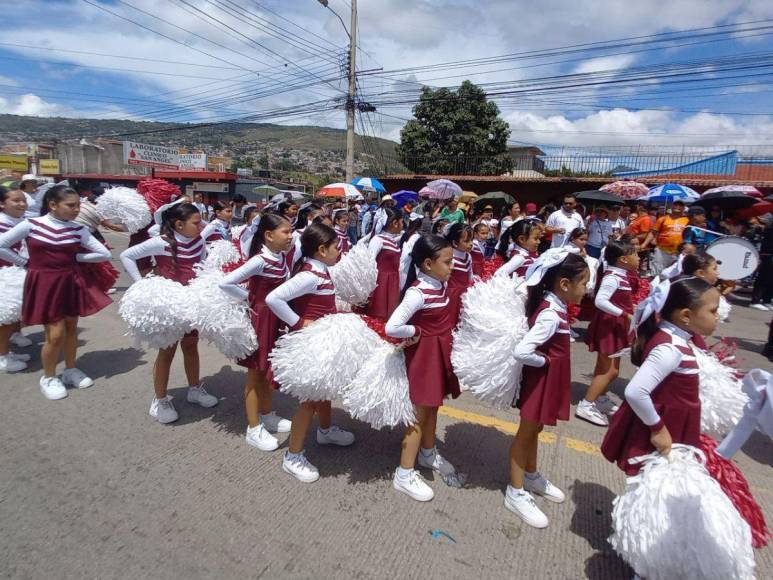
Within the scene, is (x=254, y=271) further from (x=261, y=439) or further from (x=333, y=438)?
(x=333, y=438)

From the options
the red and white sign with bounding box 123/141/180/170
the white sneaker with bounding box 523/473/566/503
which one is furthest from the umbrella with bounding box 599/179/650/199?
Result: the red and white sign with bounding box 123/141/180/170

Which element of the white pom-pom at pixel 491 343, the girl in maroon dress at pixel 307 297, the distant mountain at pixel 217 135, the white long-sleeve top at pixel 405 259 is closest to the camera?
the white pom-pom at pixel 491 343

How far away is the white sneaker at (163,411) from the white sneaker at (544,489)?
8.65ft

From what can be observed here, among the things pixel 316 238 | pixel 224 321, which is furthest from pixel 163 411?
pixel 316 238

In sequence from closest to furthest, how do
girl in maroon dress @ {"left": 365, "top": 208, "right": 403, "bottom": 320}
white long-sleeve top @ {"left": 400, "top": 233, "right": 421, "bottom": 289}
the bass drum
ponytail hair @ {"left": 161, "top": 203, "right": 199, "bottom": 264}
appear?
ponytail hair @ {"left": 161, "top": 203, "right": 199, "bottom": 264} → white long-sleeve top @ {"left": 400, "top": 233, "right": 421, "bottom": 289} → the bass drum → girl in maroon dress @ {"left": 365, "top": 208, "right": 403, "bottom": 320}

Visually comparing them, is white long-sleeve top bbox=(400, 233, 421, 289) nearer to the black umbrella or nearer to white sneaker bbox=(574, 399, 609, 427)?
white sneaker bbox=(574, 399, 609, 427)

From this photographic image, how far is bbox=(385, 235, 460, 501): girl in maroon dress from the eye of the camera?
259 centimetres

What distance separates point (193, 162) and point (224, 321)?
4245 centimetres

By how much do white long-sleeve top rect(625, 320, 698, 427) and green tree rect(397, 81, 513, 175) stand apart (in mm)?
27488

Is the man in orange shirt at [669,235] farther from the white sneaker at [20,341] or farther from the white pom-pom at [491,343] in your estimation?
the white sneaker at [20,341]

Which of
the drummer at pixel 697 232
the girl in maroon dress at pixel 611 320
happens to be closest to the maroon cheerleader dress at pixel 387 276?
the girl in maroon dress at pixel 611 320

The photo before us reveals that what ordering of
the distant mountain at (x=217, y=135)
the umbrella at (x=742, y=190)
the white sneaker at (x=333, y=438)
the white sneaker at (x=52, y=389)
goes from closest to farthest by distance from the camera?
the white sneaker at (x=333, y=438), the white sneaker at (x=52, y=389), the umbrella at (x=742, y=190), the distant mountain at (x=217, y=135)

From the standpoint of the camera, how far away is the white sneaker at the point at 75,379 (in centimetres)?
416

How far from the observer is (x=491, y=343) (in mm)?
2605
